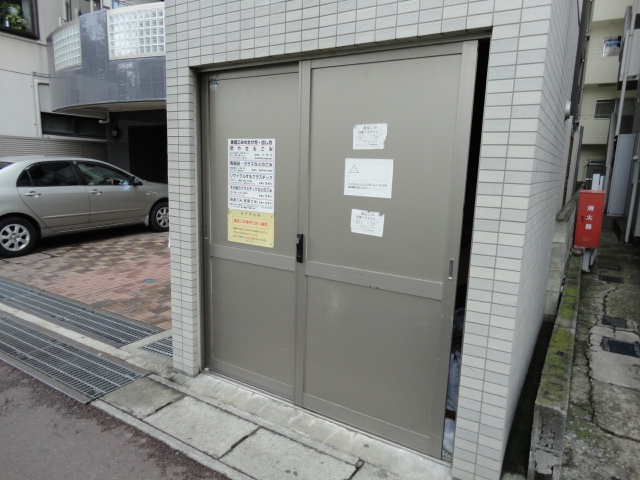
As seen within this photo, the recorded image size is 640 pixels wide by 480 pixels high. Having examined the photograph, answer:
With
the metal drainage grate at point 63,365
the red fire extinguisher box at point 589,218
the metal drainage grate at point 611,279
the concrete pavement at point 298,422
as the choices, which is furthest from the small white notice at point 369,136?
the metal drainage grate at point 611,279

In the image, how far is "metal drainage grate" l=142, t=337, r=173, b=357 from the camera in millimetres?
3988

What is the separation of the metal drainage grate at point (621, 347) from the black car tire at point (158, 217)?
28.0 ft

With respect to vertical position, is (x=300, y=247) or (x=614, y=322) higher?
(x=300, y=247)

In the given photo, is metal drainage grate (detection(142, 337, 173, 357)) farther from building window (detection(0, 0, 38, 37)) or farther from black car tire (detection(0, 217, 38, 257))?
building window (detection(0, 0, 38, 37))

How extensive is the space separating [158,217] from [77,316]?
5106 mm

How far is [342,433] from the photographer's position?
2832 millimetres

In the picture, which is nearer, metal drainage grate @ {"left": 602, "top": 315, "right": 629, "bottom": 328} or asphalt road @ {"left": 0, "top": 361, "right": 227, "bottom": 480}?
asphalt road @ {"left": 0, "top": 361, "right": 227, "bottom": 480}

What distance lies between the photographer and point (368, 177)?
2605mm

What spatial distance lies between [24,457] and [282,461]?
1588mm

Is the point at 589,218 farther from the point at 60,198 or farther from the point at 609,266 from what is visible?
the point at 60,198

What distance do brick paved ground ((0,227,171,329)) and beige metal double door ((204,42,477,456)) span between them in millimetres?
2006

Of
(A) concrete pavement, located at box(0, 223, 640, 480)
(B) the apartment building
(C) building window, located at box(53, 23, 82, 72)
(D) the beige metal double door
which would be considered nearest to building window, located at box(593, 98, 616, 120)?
(A) concrete pavement, located at box(0, 223, 640, 480)

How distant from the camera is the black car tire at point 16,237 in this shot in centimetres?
717

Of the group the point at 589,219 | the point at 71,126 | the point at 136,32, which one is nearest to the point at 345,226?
the point at 589,219
